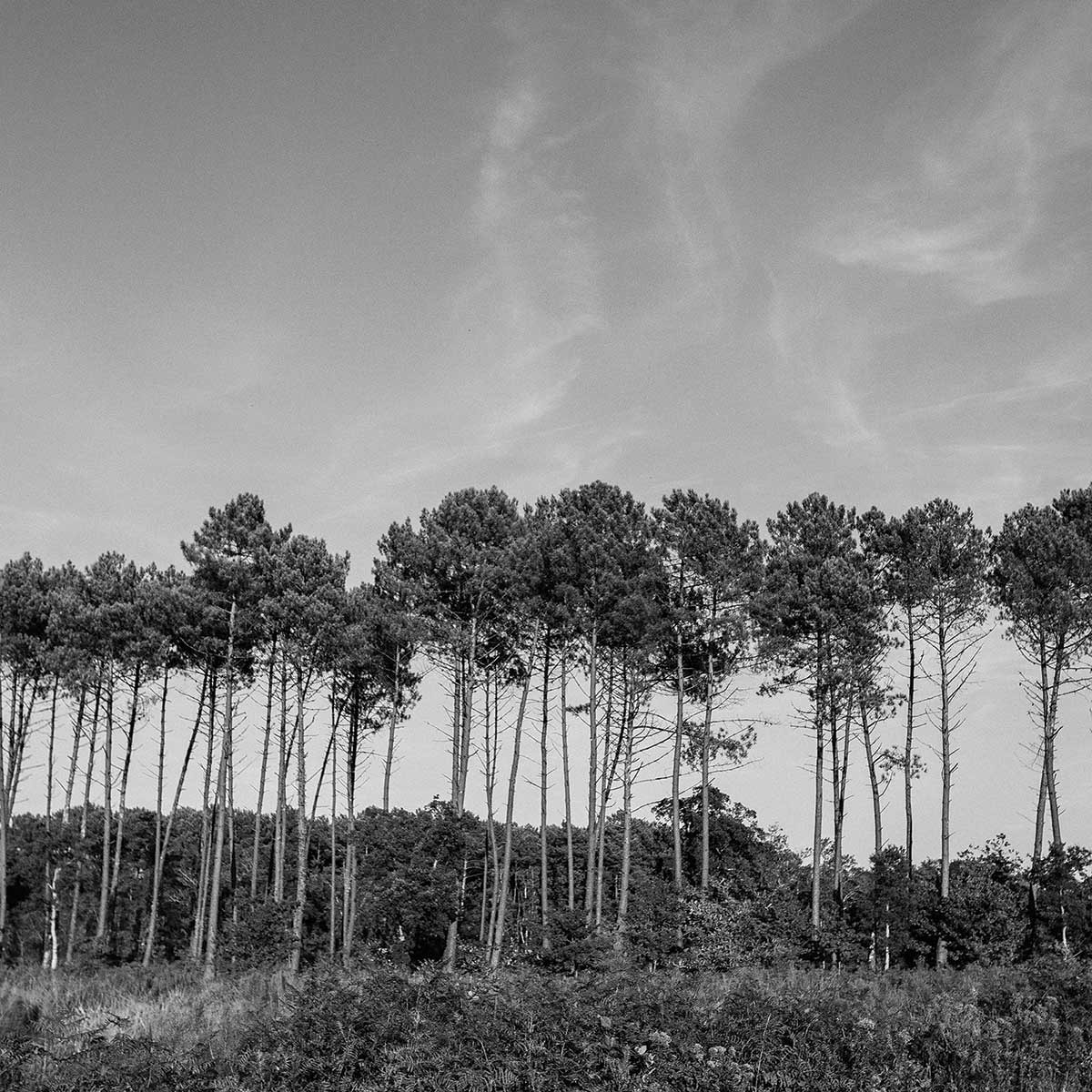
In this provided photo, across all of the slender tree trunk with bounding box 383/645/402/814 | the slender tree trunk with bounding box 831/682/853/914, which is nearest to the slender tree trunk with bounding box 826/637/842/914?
the slender tree trunk with bounding box 831/682/853/914

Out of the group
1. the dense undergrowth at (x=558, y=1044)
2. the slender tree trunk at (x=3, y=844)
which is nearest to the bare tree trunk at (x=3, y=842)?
the slender tree trunk at (x=3, y=844)

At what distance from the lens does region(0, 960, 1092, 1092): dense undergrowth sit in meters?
9.09

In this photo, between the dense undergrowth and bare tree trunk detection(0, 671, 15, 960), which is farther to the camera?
bare tree trunk detection(0, 671, 15, 960)

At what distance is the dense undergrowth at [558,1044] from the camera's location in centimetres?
909

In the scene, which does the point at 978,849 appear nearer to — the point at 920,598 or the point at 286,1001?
the point at 920,598

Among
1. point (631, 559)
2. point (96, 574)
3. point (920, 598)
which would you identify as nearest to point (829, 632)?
point (920, 598)

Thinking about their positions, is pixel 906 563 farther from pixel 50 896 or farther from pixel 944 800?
pixel 50 896

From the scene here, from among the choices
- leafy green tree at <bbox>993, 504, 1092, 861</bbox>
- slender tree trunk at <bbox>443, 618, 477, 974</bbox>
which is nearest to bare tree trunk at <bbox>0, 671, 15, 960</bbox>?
slender tree trunk at <bbox>443, 618, 477, 974</bbox>

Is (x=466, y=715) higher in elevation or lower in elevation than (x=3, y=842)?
higher

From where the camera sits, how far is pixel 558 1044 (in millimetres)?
9586

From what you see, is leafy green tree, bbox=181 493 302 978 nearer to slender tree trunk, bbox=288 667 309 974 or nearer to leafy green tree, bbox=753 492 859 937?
slender tree trunk, bbox=288 667 309 974

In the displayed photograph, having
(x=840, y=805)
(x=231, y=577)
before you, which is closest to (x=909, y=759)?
(x=840, y=805)

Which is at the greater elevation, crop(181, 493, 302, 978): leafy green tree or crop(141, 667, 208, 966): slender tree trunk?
crop(181, 493, 302, 978): leafy green tree

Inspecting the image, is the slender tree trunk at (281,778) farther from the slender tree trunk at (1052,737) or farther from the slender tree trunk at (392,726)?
the slender tree trunk at (1052,737)
